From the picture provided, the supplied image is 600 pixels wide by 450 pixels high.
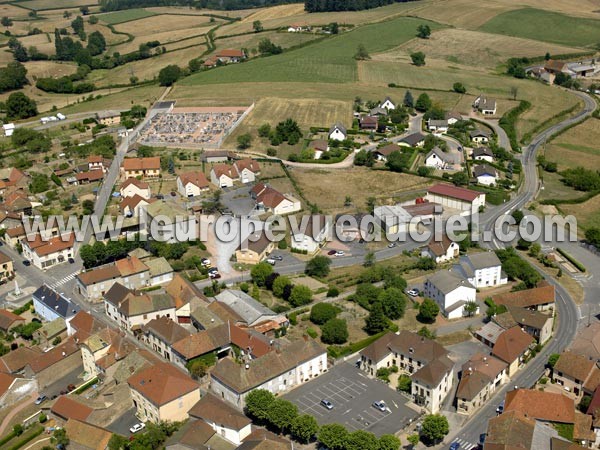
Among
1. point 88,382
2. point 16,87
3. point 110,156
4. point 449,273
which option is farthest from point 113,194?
point 16,87

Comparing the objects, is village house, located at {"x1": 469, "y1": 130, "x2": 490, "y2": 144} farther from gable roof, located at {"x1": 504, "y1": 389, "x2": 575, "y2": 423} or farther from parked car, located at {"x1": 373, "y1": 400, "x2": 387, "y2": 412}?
parked car, located at {"x1": 373, "y1": 400, "x2": 387, "y2": 412}

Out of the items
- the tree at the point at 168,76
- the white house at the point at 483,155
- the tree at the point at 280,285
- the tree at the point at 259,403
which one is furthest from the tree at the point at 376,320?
the tree at the point at 168,76

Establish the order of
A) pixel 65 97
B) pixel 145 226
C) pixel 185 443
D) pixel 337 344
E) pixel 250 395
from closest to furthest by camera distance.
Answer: pixel 185 443 → pixel 250 395 → pixel 337 344 → pixel 145 226 → pixel 65 97

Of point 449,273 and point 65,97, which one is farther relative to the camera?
point 65,97

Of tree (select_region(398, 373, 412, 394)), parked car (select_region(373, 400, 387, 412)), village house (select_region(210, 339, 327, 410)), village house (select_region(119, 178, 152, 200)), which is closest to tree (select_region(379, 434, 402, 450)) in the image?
parked car (select_region(373, 400, 387, 412))

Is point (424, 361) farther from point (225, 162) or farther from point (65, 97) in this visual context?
point (65, 97)

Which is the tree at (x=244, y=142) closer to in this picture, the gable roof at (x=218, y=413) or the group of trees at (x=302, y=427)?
the gable roof at (x=218, y=413)
